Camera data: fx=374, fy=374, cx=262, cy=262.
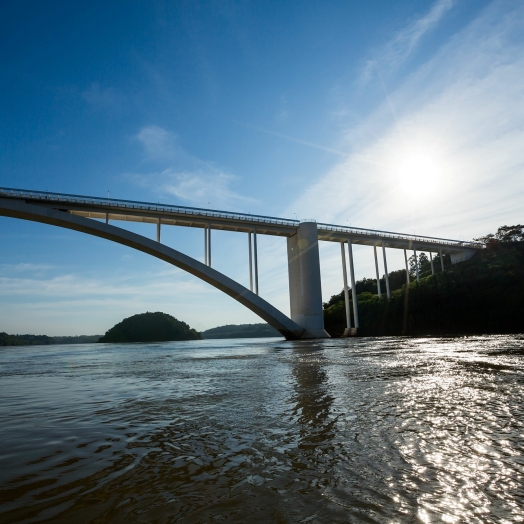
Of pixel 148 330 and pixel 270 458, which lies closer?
pixel 270 458

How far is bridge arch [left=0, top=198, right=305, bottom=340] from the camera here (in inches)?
1131

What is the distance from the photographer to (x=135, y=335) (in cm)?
7606

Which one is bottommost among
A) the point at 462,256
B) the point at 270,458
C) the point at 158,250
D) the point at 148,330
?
the point at 270,458

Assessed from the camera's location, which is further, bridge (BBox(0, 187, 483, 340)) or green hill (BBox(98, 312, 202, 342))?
green hill (BBox(98, 312, 202, 342))

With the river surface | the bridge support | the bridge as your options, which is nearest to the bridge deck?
the bridge

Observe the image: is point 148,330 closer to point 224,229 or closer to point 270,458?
point 224,229

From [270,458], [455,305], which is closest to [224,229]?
[455,305]

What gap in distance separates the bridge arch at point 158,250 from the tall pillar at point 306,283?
134cm

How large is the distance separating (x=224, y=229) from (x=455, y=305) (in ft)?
83.7

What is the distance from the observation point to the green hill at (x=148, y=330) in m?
76.4

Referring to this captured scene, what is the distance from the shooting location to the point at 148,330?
76.4m

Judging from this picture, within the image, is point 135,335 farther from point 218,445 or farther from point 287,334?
point 218,445

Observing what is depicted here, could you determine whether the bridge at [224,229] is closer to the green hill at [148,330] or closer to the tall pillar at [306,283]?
the tall pillar at [306,283]

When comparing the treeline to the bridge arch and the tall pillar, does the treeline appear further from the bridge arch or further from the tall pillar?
the bridge arch
